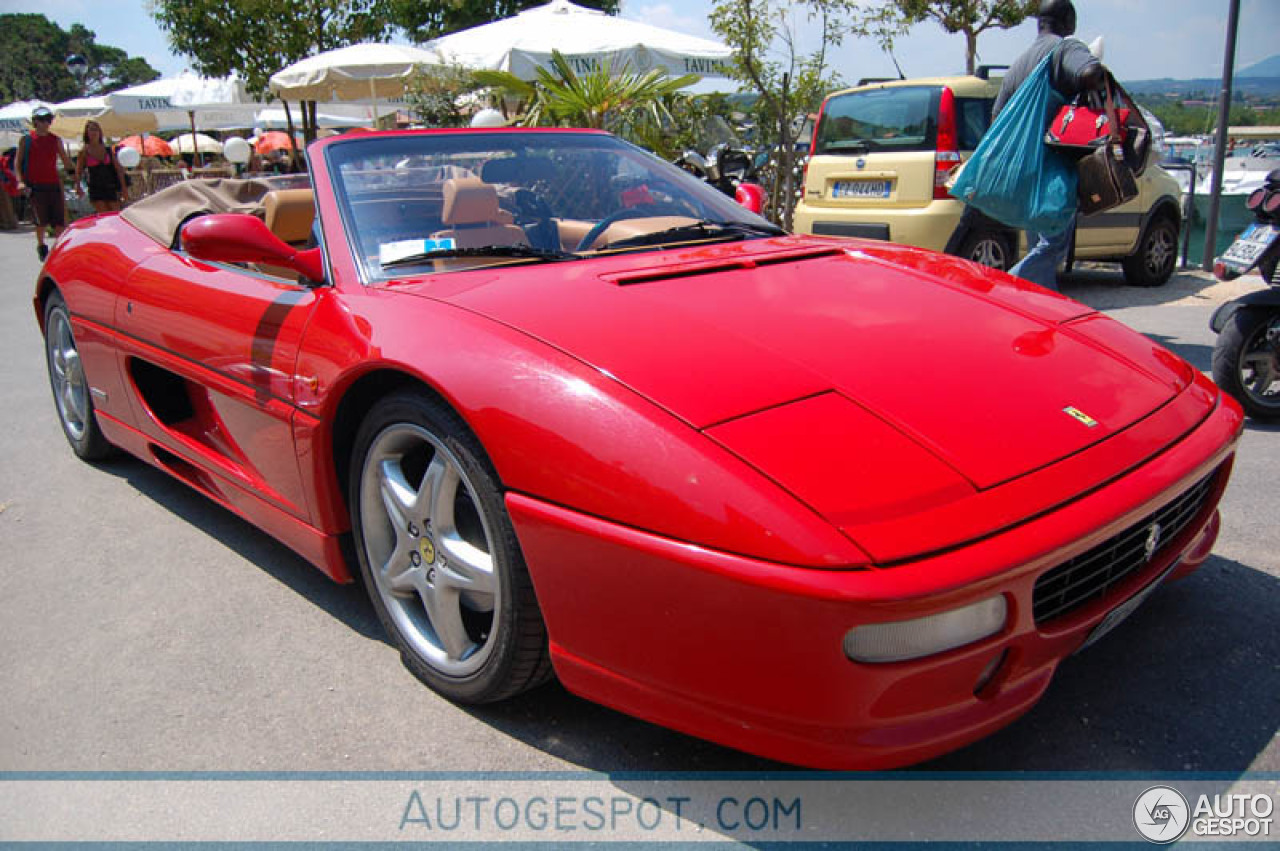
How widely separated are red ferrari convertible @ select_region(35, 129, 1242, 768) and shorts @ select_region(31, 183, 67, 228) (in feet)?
33.2

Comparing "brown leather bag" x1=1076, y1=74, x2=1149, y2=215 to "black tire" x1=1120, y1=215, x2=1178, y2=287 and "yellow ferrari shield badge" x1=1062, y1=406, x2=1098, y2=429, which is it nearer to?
"yellow ferrari shield badge" x1=1062, y1=406, x2=1098, y2=429

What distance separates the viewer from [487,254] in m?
2.39

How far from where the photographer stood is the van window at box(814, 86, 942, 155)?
6.56m

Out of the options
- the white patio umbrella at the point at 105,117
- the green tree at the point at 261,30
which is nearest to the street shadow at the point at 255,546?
the green tree at the point at 261,30

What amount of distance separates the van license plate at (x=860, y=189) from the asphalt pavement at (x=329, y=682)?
3.98 metres

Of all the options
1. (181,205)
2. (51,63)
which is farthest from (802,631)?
(51,63)

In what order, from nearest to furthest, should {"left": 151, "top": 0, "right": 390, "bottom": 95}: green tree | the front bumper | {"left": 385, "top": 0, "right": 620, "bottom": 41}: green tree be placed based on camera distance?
the front bumper → {"left": 151, "top": 0, "right": 390, "bottom": 95}: green tree → {"left": 385, "top": 0, "right": 620, "bottom": 41}: green tree

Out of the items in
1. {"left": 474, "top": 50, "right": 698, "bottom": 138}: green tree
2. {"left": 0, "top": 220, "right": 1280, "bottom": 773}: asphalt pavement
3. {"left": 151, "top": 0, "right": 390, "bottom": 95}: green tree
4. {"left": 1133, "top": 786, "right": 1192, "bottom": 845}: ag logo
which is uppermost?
{"left": 151, "top": 0, "right": 390, "bottom": 95}: green tree

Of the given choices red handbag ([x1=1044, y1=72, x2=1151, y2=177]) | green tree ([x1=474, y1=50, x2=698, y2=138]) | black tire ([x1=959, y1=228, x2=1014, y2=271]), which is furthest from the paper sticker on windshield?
green tree ([x1=474, y1=50, x2=698, y2=138])

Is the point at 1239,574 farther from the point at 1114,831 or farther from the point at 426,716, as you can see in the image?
the point at 426,716

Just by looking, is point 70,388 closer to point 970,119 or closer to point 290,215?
point 290,215

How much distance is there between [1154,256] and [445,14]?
21.1 m

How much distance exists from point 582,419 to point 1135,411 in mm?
1139

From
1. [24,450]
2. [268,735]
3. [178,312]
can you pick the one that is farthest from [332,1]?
[268,735]
